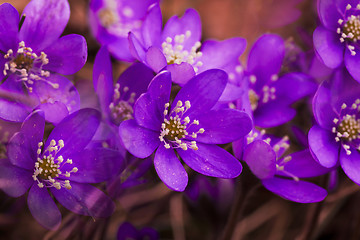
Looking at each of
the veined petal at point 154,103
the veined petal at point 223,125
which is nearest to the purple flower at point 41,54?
the veined petal at point 154,103

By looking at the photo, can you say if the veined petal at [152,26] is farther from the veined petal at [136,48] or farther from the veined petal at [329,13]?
the veined petal at [329,13]

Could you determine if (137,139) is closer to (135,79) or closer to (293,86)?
(135,79)

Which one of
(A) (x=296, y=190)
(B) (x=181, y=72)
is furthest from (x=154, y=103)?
(A) (x=296, y=190)

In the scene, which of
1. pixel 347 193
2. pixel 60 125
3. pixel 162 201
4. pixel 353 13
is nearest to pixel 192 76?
pixel 60 125

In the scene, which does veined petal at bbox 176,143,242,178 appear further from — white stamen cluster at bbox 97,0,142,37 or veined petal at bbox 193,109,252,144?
white stamen cluster at bbox 97,0,142,37

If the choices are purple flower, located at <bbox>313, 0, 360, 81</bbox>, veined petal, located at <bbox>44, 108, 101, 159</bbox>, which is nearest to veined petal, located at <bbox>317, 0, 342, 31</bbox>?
purple flower, located at <bbox>313, 0, 360, 81</bbox>

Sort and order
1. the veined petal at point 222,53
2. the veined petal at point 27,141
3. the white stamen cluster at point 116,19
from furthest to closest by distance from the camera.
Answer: the white stamen cluster at point 116,19 < the veined petal at point 222,53 < the veined petal at point 27,141
